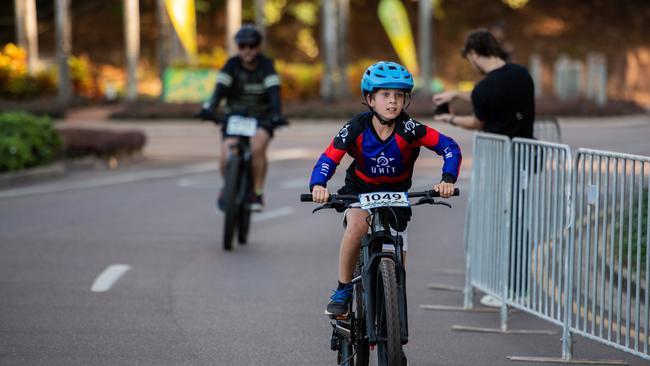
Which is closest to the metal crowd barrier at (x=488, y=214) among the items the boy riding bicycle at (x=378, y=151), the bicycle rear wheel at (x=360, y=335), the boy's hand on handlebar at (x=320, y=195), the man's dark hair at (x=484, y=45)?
the man's dark hair at (x=484, y=45)

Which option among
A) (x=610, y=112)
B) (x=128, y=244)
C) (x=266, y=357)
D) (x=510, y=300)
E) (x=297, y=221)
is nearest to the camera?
(x=266, y=357)

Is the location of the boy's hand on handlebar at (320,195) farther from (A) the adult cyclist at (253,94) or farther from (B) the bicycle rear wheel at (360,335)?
(A) the adult cyclist at (253,94)

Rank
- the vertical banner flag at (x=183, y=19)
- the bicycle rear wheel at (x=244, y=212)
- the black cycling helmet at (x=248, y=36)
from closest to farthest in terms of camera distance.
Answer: the bicycle rear wheel at (x=244, y=212) → the black cycling helmet at (x=248, y=36) → the vertical banner flag at (x=183, y=19)

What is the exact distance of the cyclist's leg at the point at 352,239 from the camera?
6500 mm

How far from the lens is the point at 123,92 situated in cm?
5012

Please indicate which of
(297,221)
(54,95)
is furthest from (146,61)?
(297,221)

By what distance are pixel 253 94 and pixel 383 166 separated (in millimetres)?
6200

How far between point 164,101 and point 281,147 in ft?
46.2

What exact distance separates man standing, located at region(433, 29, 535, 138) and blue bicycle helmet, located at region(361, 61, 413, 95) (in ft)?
8.45

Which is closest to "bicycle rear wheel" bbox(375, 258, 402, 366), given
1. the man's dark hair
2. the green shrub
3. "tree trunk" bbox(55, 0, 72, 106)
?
the man's dark hair

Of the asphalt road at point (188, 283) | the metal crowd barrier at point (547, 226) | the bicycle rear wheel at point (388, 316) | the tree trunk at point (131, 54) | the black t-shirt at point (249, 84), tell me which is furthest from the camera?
the tree trunk at point (131, 54)

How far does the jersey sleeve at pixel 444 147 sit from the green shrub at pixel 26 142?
1239cm

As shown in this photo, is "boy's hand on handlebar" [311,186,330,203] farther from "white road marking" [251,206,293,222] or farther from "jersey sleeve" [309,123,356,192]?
"white road marking" [251,206,293,222]

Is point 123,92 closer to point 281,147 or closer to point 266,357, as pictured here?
point 281,147
